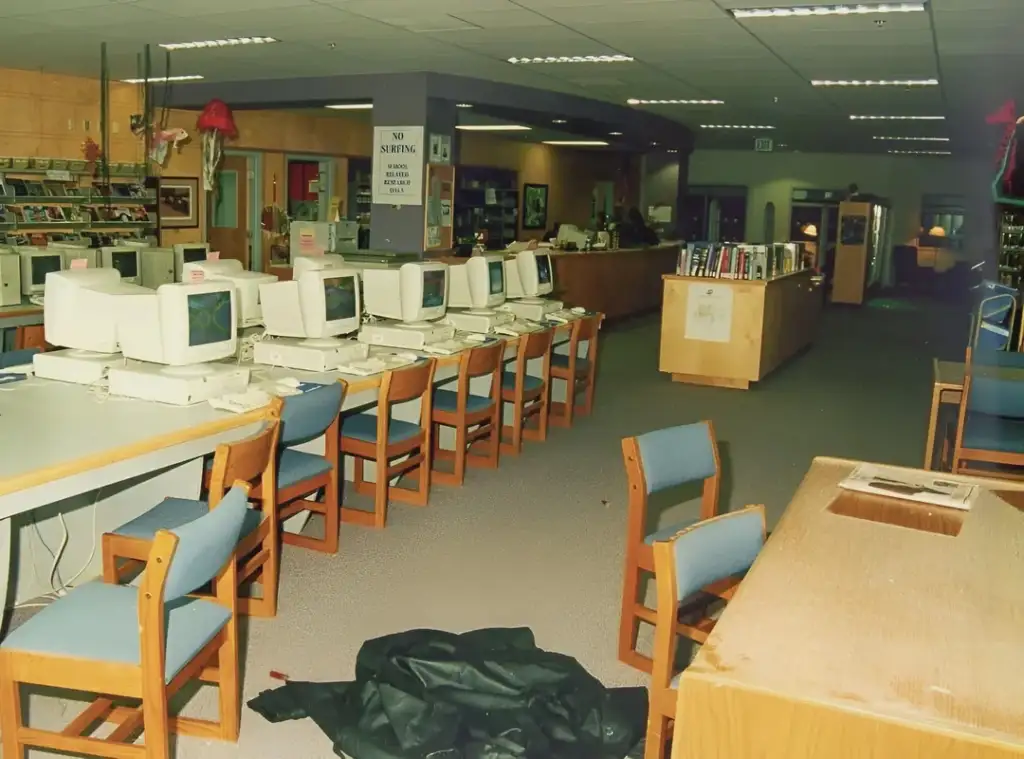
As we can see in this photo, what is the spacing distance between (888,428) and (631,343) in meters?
4.36

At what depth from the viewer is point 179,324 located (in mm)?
3875

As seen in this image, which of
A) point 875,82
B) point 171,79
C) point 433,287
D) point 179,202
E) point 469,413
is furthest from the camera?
point 179,202

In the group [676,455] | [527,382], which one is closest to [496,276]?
[527,382]

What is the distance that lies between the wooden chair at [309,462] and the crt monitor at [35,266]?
3.47 meters

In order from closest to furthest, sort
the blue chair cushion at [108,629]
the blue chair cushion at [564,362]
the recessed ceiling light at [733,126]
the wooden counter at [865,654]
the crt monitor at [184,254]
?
the wooden counter at [865,654] → the blue chair cushion at [108,629] → the blue chair cushion at [564,362] → the crt monitor at [184,254] → the recessed ceiling light at [733,126]

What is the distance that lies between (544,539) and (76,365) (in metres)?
2.23

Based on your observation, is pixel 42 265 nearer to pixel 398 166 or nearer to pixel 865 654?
pixel 398 166

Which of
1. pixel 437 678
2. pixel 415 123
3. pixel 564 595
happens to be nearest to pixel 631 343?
pixel 415 123

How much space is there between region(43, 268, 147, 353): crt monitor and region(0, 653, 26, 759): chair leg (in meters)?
1.92

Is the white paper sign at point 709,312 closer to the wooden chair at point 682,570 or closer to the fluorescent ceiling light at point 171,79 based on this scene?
the fluorescent ceiling light at point 171,79

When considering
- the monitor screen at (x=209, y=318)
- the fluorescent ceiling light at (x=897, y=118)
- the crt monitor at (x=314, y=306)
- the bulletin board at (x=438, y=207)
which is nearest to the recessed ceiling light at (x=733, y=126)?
the fluorescent ceiling light at (x=897, y=118)

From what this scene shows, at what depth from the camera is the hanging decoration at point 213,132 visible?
9.62m

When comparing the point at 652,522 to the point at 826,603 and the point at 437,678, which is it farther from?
the point at 826,603

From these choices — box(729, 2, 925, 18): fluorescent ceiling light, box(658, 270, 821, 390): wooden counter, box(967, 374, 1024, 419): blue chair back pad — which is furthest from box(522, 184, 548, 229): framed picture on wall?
box(967, 374, 1024, 419): blue chair back pad
